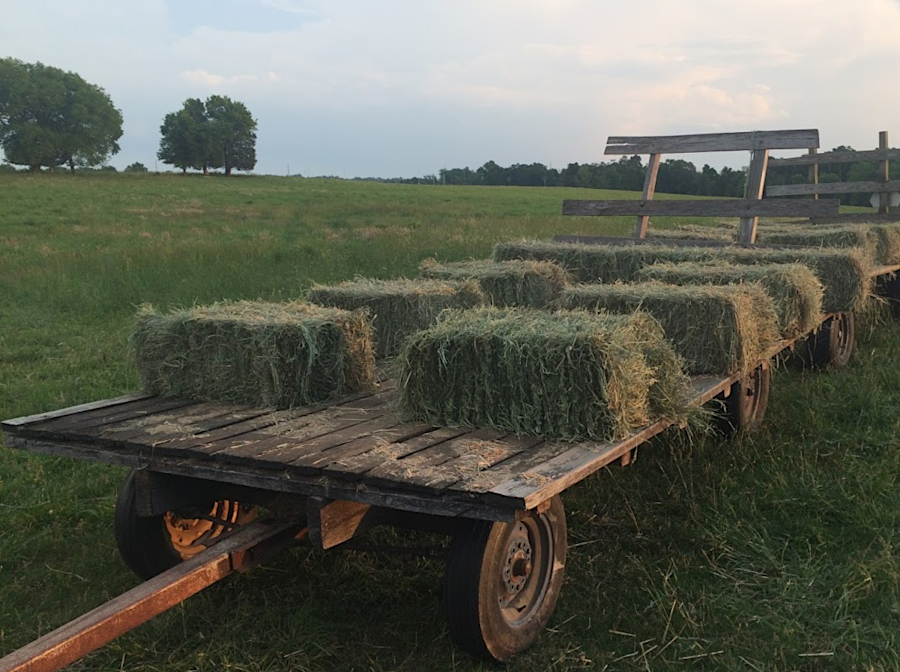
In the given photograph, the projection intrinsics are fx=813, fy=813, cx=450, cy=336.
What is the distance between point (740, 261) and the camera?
8086mm

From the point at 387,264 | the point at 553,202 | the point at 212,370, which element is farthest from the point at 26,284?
the point at 553,202

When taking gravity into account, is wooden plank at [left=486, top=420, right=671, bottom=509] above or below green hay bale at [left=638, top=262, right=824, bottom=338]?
below

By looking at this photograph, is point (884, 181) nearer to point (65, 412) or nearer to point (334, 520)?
point (334, 520)

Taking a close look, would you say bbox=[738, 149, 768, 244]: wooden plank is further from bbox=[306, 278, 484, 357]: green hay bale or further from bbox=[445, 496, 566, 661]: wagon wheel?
bbox=[445, 496, 566, 661]: wagon wheel

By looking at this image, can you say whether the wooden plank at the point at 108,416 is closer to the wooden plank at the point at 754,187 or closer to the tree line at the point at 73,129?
the wooden plank at the point at 754,187

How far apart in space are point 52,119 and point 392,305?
231 ft

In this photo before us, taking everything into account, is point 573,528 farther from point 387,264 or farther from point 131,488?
point 387,264

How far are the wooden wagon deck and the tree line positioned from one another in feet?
200

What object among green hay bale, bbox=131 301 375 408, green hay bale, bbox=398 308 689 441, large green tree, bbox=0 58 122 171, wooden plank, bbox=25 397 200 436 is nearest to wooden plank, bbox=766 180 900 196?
green hay bale, bbox=398 308 689 441

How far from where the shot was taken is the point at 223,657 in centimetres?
352

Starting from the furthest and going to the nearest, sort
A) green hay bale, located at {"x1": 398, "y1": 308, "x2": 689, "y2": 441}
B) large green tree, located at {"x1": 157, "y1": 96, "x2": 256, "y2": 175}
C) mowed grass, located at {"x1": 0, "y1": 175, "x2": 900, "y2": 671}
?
large green tree, located at {"x1": 157, "y1": 96, "x2": 256, "y2": 175}
green hay bale, located at {"x1": 398, "y1": 308, "x2": 689, "y2": 441}
mowed grass, located at {"x1": 0, "y1": 175, "x2": 900, "y2": 671}

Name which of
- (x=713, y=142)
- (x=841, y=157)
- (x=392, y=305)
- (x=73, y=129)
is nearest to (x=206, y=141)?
(x=73, y=129)

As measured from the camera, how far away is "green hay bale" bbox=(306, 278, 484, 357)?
231 inches

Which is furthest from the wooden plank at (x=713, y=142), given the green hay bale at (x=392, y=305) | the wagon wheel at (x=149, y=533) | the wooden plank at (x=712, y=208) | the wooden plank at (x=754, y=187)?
the wagon wheel at (x=149, y=533)
